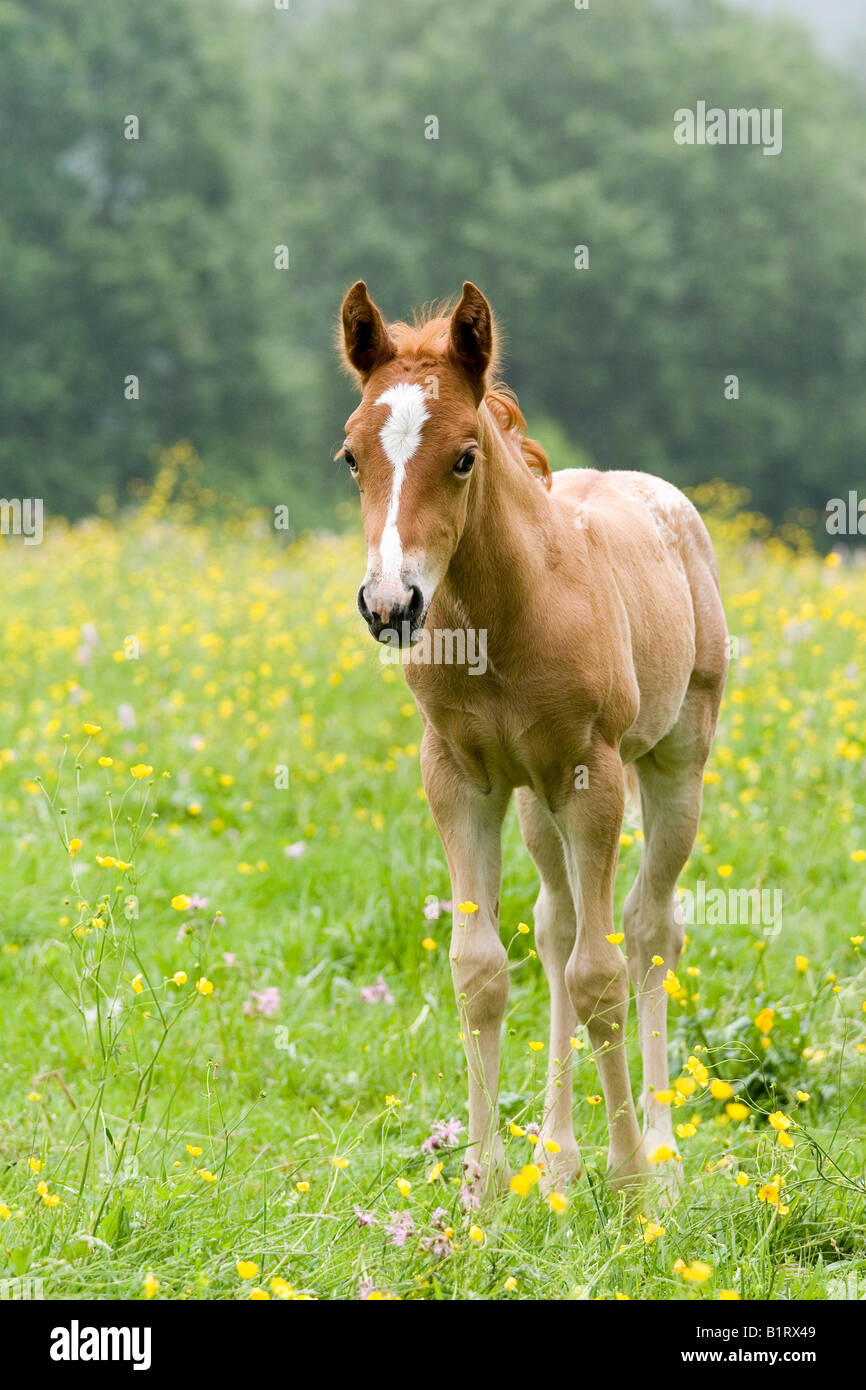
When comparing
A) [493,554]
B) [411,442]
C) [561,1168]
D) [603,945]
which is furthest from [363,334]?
[561,1168]

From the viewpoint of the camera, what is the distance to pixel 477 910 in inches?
140

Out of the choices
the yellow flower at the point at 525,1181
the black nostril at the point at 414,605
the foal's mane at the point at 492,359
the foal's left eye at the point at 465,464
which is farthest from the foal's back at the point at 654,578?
the yellow flower at the point at 525,1181

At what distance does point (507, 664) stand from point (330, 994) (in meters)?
2.01

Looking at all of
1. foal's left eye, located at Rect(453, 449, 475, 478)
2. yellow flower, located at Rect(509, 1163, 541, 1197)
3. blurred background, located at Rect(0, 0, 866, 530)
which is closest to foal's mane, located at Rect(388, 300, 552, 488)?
foal's left eye, located at Rect(453, 449, 475, 478)

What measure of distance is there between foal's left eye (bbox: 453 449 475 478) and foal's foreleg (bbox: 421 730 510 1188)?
2.67 ft

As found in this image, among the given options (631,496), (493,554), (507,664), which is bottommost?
(507,664)

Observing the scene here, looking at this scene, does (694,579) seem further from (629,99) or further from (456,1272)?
(629,99)

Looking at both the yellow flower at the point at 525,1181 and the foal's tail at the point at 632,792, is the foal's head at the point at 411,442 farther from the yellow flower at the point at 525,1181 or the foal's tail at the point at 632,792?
the foal's tail at the point at 632,792

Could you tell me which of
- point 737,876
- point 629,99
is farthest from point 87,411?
point 737,876

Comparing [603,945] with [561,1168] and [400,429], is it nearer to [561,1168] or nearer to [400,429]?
[561,1168]

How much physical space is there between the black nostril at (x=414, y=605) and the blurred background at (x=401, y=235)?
24.4 meters

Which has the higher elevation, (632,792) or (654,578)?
(654,578)

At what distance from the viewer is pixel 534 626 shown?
337cm

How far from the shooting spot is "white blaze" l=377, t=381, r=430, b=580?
2911 mm
